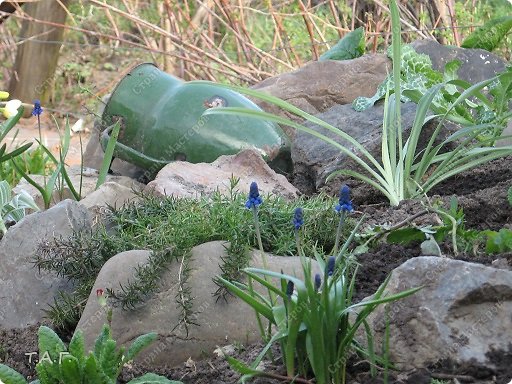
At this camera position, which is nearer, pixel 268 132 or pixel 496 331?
pixel 496 331

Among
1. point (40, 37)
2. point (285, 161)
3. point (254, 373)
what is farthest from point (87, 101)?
point (254, 373)

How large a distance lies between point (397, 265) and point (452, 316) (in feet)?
1.81

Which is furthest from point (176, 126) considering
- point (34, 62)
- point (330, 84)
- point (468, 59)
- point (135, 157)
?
point (34, 62)

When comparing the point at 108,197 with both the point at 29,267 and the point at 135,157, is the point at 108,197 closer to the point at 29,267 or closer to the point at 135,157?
the point at 29,267

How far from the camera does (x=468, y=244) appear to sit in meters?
2.78

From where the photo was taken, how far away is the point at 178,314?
9.14ft

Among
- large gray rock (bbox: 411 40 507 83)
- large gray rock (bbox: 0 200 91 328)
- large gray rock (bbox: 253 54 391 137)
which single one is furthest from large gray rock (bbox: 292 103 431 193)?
large gray rock (bbox: 0 200 91 328)

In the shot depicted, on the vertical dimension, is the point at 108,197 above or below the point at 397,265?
below

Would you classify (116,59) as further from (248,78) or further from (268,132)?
(268,132)

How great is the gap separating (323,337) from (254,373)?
19 centimetres

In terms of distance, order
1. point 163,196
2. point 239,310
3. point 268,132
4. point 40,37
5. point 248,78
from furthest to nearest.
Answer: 1. point 40,37
2. point 248,78
3. point 268,132
4. point 163,196
5. point 239,310

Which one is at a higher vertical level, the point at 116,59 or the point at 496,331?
the point at 496,331

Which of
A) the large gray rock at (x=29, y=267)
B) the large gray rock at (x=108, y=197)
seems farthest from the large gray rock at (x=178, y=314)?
the large gray rock at (x=108, y=197)

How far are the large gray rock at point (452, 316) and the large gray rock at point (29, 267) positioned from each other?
58.3 inches
